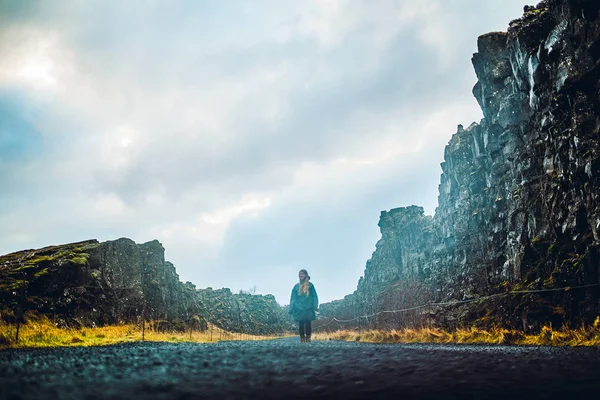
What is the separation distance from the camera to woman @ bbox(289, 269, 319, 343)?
15648mm

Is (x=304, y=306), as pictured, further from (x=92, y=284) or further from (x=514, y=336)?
(x=92, y=284)

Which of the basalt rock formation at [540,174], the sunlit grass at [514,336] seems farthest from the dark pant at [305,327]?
the basalt rock formation at [540,174]

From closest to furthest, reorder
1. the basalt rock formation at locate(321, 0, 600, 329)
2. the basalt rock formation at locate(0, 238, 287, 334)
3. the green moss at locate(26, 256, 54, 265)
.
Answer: the basalt rock formation at locate(321, 0, 600, 329)
the basalt rock formation at locate(0, 238, 287, 334)
the green moss at locate(26, 256, 54, 265)

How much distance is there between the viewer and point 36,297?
21.4 m

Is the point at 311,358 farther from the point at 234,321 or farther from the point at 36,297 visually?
the point at 234,321

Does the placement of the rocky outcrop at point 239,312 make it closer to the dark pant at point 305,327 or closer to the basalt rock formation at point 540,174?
the basalt rock formation at point 540,174

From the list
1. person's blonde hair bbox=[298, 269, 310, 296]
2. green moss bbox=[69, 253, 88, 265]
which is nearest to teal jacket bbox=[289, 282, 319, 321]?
person's blonde hair bbox=[298, 269, 310, 296]

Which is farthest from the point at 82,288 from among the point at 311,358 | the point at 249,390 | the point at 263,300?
the point at 263,300

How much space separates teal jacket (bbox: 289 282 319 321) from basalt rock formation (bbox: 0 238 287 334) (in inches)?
310

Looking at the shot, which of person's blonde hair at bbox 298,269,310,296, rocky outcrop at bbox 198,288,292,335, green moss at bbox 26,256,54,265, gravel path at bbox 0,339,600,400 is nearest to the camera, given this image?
gravel path at bbox 0,339,600,400

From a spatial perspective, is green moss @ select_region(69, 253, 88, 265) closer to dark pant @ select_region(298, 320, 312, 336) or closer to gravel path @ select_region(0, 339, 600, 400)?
dark pant @ select_region(298, 320, 312, 336)

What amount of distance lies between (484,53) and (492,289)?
1802 centimetres

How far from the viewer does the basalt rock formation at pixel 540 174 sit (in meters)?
12.5

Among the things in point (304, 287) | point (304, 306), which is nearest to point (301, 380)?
point (304, 306)
